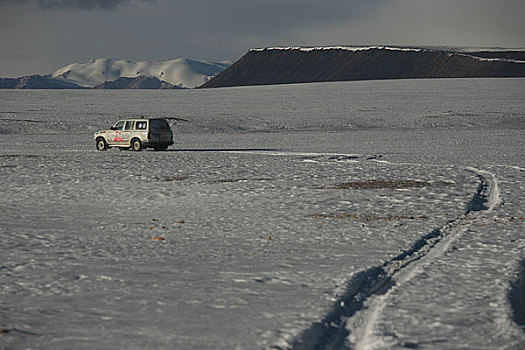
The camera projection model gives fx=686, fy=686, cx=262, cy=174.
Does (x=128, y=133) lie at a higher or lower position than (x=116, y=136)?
higher

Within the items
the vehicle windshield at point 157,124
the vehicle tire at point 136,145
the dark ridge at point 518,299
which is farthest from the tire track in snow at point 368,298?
the vehicle tire at point 136,145

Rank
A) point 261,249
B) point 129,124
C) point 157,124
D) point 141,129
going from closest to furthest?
1. point 261,249
2. point 141,129
3. point 157,124
4. point 129,124

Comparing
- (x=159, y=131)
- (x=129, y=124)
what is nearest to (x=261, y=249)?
(x=159, y=131)

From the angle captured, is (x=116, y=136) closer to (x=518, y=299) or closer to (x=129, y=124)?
(x=129, y=124)

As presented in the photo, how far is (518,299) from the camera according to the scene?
7.96 meters

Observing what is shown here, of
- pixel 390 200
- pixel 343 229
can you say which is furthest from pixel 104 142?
pixel 343 229

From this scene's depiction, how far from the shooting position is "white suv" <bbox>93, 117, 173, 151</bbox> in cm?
3097

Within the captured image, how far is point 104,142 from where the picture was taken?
105 ft

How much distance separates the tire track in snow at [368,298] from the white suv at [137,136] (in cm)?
2010

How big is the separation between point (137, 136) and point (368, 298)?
24.4 m

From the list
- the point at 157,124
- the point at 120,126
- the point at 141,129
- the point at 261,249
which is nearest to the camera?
the point at 261,249

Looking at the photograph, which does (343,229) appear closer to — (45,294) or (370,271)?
(370,271)

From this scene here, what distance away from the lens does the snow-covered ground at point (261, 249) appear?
270 inches

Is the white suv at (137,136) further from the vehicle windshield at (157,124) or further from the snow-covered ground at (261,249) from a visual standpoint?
the snow-covered ground at (261,249)
